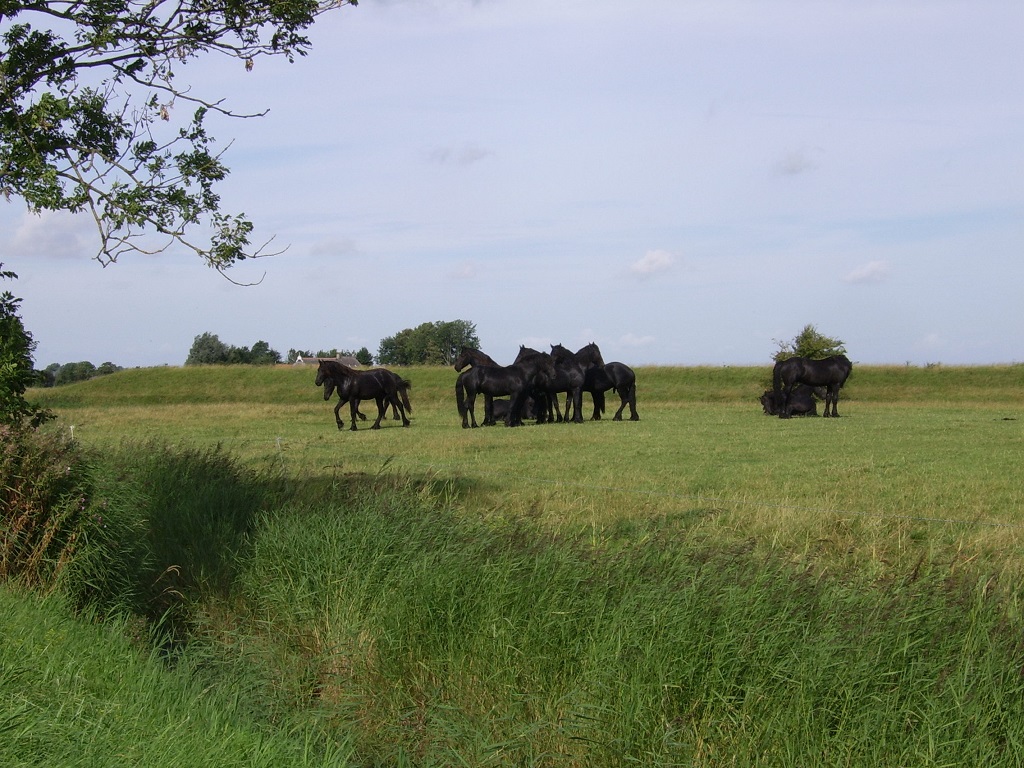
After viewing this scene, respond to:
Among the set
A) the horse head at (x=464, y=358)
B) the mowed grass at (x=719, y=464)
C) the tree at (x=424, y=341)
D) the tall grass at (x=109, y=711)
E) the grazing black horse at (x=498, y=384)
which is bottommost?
the tall grass at (x=109, y=711)

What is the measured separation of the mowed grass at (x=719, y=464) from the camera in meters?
9.28

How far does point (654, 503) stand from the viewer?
36.6 ft

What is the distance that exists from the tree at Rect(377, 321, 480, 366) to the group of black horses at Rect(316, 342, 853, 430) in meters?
91.8

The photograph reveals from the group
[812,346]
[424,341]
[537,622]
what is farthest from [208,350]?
[537,622]

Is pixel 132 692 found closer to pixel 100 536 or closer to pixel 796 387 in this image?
pixel 100 536

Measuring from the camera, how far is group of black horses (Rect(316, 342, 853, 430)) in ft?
92.6

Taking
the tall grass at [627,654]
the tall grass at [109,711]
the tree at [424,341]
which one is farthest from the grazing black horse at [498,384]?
the tree at [424,341]

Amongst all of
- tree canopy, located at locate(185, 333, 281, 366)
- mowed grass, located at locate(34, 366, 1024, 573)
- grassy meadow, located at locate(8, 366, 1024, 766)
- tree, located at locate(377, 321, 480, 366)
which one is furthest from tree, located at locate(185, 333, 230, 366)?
grassy meadow, located at locate(8, 366, 1024, 766)

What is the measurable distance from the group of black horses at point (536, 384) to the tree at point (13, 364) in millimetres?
17749

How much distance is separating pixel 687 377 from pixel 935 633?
46691 mm

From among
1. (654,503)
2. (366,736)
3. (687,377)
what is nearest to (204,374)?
(687,377)

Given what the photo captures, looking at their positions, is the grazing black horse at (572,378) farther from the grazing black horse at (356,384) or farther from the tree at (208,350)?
the tree at (208,350)

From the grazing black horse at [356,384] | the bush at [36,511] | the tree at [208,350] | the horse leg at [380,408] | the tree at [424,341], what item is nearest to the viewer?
the bush at [36,511]

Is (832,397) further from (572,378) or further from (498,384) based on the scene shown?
(498,384)
